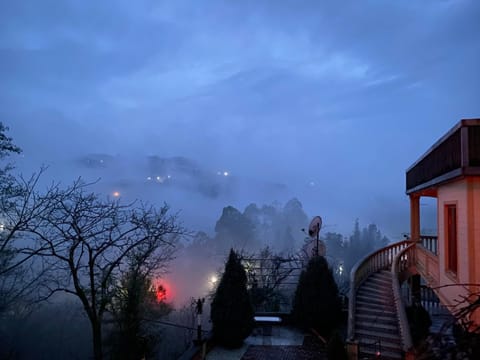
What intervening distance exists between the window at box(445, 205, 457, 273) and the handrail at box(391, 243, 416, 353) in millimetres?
2295

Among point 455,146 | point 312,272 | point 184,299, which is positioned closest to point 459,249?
point 455,146

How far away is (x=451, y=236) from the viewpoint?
27.4 ft

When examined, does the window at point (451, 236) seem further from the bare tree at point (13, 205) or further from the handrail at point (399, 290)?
the bare tree at point (13, 205)

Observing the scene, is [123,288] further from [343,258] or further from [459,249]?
[343,258]

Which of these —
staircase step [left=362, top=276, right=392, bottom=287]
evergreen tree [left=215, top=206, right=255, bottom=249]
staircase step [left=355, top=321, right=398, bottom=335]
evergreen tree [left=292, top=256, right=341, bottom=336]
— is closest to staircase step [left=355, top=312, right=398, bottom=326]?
staircase step [left=355, top=321, right=398, bottom=335]

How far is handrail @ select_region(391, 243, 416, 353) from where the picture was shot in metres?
9.47

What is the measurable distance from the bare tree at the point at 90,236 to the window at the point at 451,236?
7.49 metres

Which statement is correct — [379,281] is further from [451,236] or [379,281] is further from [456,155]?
[456,155]

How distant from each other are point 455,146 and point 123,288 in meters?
9.90

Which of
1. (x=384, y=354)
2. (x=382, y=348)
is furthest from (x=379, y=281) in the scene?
(x=384, y=354)

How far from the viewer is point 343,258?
44844 millimetres

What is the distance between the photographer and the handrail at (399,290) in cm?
947

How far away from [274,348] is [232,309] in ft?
5.98

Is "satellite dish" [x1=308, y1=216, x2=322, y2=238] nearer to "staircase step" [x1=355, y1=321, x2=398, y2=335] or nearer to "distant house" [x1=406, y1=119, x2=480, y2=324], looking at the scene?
"staircase step" [x1=355, y1=321, x2=398, y2=335]
